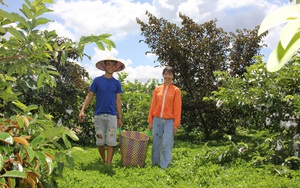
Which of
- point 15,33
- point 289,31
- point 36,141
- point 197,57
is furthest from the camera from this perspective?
point 197,57

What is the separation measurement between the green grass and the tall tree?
9.75 feet

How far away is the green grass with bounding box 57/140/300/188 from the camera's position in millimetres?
3902

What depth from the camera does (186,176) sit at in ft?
14.6

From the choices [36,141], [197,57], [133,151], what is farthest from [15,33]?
[197,57]

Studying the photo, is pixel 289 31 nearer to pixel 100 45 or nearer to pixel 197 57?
pixel 100 45

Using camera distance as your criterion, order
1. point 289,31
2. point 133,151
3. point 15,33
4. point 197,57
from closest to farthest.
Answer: point 289,31 → point 15,33 → point 133,151 → point 197,57

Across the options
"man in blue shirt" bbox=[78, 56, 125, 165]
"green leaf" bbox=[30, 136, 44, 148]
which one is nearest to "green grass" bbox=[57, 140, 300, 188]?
"man in blue shirt" bbox=[78, 56, 125, 165]

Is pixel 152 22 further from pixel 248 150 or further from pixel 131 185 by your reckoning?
pixel 131 185

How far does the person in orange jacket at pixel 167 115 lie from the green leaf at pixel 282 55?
4383mm

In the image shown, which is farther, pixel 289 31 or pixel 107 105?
Result: pixel 107 105

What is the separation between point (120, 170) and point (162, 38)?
13.3ft

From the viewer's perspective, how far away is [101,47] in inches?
55.4

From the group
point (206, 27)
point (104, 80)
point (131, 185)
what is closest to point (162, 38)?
point (206, 27)

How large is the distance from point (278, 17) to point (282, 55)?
0.04m
